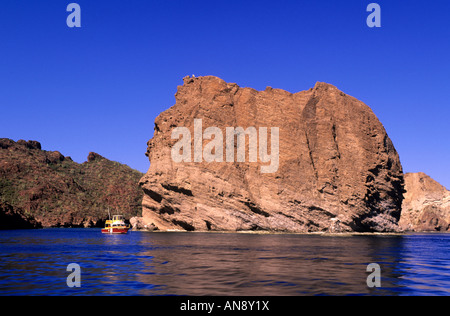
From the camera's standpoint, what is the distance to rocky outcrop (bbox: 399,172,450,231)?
167 meters

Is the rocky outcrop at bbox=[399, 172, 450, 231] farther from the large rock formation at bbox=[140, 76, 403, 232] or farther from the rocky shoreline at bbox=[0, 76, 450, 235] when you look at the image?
the rocky shoreline at bbox=[0, 76, 450, 235]

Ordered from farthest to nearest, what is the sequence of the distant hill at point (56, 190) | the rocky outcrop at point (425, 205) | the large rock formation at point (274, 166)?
1. the rocky outcrop at point (425, 205)
2. the distant hill at point (56, 190)
3. the large rock formation at point (274, 166)

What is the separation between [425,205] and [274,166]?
384 ft

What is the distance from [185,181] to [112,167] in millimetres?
121697

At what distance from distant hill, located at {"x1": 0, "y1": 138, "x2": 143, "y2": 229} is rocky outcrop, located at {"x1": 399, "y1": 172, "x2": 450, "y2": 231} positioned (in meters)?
116

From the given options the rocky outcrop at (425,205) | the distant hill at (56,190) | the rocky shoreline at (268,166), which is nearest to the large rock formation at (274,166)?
the rocky shoreline at (268,166)

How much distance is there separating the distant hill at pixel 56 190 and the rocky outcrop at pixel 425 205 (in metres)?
116

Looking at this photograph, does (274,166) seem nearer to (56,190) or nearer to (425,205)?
(56,190)

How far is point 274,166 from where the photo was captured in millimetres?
84062

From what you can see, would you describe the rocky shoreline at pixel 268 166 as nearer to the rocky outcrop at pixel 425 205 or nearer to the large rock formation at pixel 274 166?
the large rock formation at pixel 274 166

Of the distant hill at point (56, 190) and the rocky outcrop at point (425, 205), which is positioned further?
the rocky outcrop at point (425, 205)

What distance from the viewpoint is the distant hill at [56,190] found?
12812 centimetres
